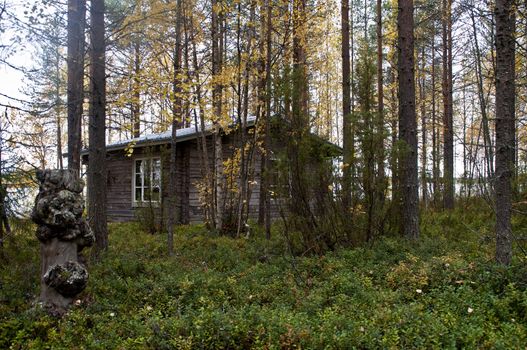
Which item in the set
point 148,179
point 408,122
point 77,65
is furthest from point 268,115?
point 148,179

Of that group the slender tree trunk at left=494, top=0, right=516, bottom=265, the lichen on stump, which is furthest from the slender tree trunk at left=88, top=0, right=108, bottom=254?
the slender tree trunk at left=494, top=0, right=516, bottom=265

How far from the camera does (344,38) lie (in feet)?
37.2

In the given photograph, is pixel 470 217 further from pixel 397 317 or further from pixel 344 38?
pixel 397 317

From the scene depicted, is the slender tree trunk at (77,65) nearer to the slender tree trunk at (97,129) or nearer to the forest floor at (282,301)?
the slender tree trunk at (97,129)

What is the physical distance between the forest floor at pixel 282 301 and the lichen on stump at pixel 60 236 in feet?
0.80

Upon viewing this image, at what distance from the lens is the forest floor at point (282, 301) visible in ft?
12.6

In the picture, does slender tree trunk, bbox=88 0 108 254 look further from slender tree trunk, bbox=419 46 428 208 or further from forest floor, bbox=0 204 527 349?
slender tree trunk, bbox=419 46 428 208

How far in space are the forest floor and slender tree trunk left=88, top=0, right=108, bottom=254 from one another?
79 centimetres

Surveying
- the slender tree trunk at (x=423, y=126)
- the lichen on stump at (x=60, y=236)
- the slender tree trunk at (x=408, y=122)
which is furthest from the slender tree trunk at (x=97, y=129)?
the slender tree trunk at (x=423, y=126)

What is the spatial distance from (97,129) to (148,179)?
19.1ft

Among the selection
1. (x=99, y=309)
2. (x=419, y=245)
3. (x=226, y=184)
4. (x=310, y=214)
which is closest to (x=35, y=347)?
(x=99, y=309)

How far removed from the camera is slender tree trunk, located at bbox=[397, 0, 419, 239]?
823cm

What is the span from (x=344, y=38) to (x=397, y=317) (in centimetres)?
881

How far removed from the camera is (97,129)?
7660 mm
